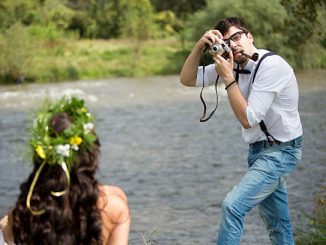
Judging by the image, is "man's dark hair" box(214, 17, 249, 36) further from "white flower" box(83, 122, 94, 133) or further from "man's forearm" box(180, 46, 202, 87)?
"white flower" box(83, 122, 94, 133)

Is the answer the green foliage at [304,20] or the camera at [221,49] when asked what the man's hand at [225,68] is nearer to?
the camera at [221,49]

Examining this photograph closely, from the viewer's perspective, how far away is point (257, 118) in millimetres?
4961

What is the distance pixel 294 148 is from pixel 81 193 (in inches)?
88.0

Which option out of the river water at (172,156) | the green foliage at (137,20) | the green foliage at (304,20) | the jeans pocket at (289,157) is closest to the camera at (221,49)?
the jeans pocket at (289,157)

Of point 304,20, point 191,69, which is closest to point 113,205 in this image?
point 191,69

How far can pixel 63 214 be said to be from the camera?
11.1ft

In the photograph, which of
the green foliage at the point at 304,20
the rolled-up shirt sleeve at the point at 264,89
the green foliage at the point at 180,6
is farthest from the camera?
the green foliage at the point at 180,6

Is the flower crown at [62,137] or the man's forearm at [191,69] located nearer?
the flower crown at [62,137]

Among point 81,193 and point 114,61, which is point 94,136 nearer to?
point 81,193

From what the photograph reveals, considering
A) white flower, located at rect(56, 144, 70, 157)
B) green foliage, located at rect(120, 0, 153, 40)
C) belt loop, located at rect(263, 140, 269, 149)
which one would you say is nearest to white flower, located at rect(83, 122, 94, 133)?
white flower, located at rect(56, 144, 70, 157)

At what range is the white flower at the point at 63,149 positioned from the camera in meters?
3.32

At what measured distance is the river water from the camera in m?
12.4

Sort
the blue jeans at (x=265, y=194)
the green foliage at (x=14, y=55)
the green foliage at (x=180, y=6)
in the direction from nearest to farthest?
the blue jeans at (x=265, y=194) < the green foliage at (x=14, y=55) < the green foliage at (x=180, y=6)

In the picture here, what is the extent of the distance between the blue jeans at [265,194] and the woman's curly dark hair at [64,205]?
175cm
